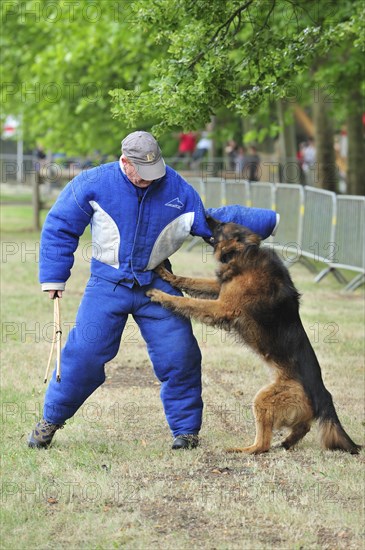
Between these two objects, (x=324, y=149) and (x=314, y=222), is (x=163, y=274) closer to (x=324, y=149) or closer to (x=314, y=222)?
(x=314, y=222)

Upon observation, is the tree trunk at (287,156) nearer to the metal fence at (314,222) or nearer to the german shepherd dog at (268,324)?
the metal fence at (314,222)

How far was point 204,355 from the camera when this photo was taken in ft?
31.2

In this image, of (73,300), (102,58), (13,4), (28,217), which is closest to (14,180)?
(28,217)

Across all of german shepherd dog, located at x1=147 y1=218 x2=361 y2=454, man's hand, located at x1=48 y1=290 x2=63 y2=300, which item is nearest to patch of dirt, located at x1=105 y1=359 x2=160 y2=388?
german shepherd dog, located at x1=147 y1=218 x2=361 y2=454

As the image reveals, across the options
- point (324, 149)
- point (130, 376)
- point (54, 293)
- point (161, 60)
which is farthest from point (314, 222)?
point (54, 293)

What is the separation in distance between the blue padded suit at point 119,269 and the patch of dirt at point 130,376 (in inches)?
82.0

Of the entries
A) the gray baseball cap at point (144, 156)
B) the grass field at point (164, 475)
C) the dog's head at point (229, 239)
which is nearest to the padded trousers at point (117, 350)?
the grass field at point (164, 475)

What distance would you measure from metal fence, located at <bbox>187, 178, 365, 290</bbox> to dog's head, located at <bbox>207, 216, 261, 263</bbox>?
663 cm

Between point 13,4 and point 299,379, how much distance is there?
59.3ft

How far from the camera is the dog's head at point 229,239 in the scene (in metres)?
5.97

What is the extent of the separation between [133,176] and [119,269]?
23.3 inches

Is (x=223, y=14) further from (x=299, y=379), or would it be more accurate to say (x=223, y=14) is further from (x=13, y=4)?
(x=13, y=4)

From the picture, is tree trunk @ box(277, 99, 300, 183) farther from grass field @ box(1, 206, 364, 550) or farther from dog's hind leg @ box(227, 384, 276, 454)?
dog's hind leg @ box(227, 384, 276, 454)

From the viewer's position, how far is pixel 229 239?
602 cm
